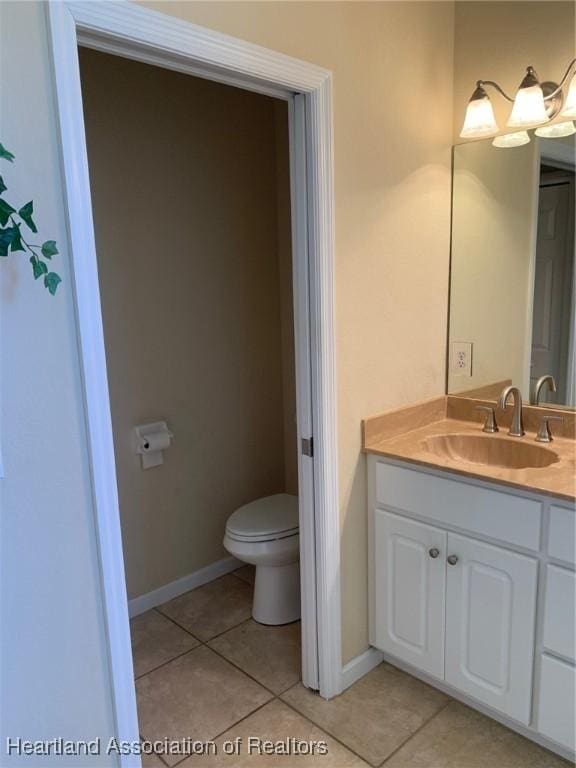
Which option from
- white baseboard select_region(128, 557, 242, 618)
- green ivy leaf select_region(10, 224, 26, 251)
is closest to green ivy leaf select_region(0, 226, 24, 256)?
green ivy leaf select_region(10, 224, 26, 251)

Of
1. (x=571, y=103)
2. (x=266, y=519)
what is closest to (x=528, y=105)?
(x=571, y=103)

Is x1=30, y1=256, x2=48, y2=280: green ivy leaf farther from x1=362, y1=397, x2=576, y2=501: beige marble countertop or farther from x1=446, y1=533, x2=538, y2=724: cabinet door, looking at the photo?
x1=446, y1=533, x2=538, y2=724: cabinet door

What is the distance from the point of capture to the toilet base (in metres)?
2.49

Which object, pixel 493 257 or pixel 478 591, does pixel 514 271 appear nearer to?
pixel 493 257

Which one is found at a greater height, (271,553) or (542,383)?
(542,383)

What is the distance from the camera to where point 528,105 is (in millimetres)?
1938

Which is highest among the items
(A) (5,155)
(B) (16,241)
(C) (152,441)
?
(A) (5,155)

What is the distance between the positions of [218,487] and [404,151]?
69.3 inches

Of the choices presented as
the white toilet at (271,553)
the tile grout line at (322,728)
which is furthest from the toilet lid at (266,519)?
the tile grout line at (322,728)

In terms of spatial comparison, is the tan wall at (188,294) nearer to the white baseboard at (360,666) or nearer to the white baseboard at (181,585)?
the white baseboard at (181,585)

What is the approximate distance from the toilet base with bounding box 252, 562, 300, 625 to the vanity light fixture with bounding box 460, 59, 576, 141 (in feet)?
6.09

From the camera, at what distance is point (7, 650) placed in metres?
1.25

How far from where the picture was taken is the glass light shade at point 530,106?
6.32 feet

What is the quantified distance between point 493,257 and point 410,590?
128 centimetres
